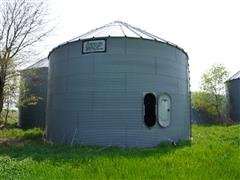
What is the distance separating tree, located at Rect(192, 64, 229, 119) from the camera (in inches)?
1094

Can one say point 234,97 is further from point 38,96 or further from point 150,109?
point 150,109

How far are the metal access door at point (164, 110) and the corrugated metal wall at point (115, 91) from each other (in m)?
0.19

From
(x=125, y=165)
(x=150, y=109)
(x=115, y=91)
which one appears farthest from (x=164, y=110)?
(x=125, y=165)

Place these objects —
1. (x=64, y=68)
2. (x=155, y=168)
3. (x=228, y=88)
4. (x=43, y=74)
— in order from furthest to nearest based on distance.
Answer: (x=228, y=88) < (x=43, y=74) < (x=64, y=68) < (x=155, y=168)

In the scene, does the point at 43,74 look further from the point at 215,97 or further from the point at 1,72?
the point at 215,97

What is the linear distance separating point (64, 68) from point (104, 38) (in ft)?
6.55

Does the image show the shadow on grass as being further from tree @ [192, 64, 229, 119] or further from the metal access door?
tree @ [192, 64, 229, 119]

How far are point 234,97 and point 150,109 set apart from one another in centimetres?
1724

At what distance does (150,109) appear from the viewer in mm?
11719

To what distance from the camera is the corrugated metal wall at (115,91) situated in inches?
429

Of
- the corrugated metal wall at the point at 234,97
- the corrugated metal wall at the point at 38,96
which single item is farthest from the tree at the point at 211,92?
the corrugated metal wall at the point at 38,96

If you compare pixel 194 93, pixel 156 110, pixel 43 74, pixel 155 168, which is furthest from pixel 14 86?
pixel 194 93

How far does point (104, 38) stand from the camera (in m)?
11.5

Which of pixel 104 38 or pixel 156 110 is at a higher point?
pixel 104 38
